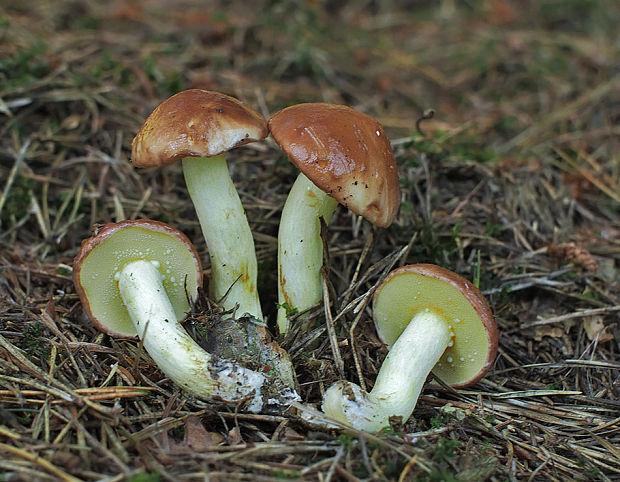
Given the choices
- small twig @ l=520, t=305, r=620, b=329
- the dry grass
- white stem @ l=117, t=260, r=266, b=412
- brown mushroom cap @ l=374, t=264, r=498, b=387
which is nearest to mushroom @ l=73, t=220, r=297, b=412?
white stem @ l=117, t=260, r=266, b=412

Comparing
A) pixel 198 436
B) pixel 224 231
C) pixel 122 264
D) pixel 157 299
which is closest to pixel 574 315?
pixel 224 231

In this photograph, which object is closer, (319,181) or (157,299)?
(319,181)

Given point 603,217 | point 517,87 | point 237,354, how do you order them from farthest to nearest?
point 517,87 < point 603,217 < point 237,354

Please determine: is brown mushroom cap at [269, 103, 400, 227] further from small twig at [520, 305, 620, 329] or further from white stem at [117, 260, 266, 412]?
small twig at [520, 305, 620, 329]

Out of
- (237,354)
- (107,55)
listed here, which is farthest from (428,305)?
(107,55)

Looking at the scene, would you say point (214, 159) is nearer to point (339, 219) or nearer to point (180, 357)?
point (180, 357)

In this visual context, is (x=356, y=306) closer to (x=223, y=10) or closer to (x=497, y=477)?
(x=497, y=477)
